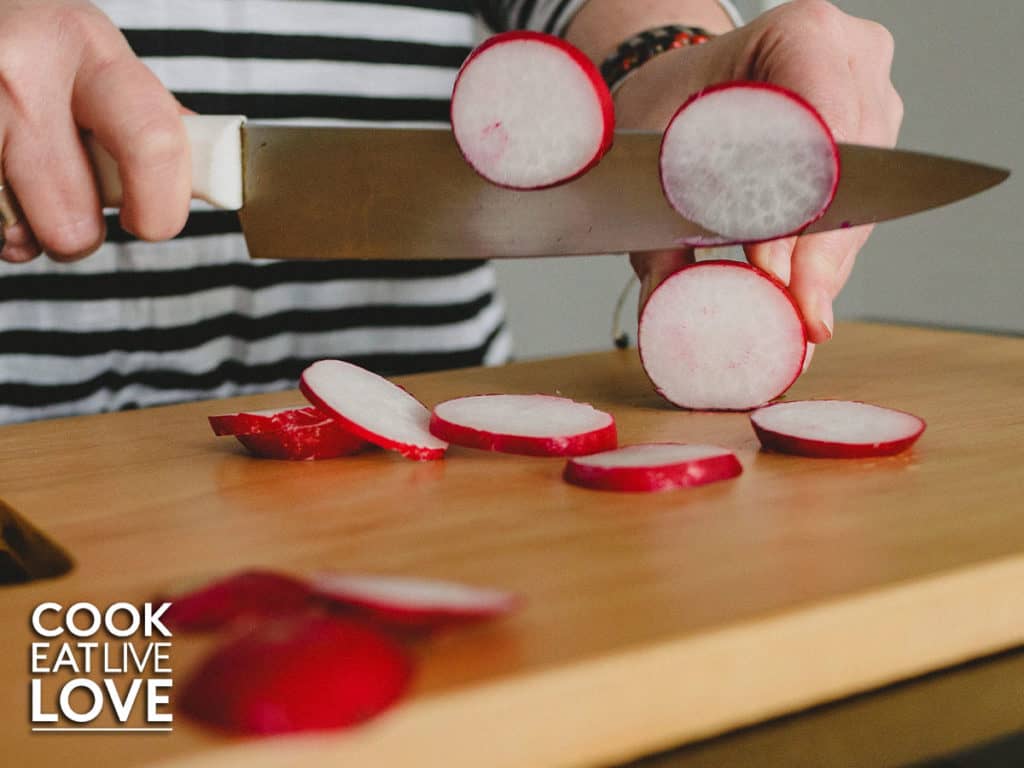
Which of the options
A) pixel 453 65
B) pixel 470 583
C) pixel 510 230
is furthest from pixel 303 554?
pixel 453 65

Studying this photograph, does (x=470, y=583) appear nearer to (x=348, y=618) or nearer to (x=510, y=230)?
(x=348, y=618)

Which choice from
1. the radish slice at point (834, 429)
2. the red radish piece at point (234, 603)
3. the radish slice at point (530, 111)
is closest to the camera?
the red radish piece at point (234, 603)

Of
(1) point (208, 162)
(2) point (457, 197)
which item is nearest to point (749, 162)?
(2) point (457, 197)

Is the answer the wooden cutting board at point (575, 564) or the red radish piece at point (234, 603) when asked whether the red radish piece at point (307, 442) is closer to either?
the wooden cutting board at point (575, 564)

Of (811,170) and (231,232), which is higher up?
(811,170)

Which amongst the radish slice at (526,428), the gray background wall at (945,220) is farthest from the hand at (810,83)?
the gray background wall at (945,220)

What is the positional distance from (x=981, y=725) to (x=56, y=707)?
0.55 meters

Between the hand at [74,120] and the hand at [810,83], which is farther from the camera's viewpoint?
the hand at [810,83]

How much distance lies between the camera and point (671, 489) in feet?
3.13

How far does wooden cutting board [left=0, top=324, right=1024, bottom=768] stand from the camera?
Result: 2.03ft

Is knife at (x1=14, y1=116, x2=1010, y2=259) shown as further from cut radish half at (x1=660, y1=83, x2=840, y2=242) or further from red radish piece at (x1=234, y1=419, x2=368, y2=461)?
red radish piece at (x1=234, y1=419, x2=368, y2=461)

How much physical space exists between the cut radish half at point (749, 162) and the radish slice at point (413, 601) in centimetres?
64

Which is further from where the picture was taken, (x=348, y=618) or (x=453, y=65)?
(x=453, y=65)

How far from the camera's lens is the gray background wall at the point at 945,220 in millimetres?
3225
